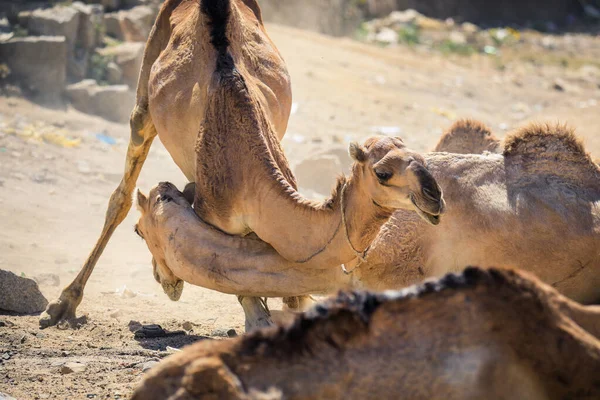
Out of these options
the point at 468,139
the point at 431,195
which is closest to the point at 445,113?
the point at 468,139

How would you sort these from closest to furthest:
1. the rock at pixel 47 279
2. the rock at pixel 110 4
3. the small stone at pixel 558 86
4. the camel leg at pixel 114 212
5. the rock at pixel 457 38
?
the camel leg at pixel 114 212 < the rock at pixel 47 279 < the rock at pixel 110 4 < the small stone at pixel 558 86 < the rock at pixel 457 38

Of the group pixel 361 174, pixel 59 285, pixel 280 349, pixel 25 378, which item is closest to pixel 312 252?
pixel 361 174

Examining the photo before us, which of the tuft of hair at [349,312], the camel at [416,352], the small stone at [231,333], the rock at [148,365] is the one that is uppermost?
the tuft of hair at [349,312]

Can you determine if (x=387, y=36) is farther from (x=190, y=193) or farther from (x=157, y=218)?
(x=157, y=218)

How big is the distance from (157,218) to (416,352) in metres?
3.25

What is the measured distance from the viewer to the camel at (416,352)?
3.19m

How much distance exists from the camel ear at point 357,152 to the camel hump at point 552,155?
1569 millimetres

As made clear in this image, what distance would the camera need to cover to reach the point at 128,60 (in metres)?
14.5

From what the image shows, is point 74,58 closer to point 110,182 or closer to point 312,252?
point 110,182

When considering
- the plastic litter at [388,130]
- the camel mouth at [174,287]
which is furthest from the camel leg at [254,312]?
the plastic litter at [388,130]

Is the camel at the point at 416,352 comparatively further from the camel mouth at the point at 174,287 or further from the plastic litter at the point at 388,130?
the plastic litter at the point at 388,130

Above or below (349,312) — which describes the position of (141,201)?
below

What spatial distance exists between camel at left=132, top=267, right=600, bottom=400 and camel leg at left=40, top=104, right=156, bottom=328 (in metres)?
4.18

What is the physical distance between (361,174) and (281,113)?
1850mm
